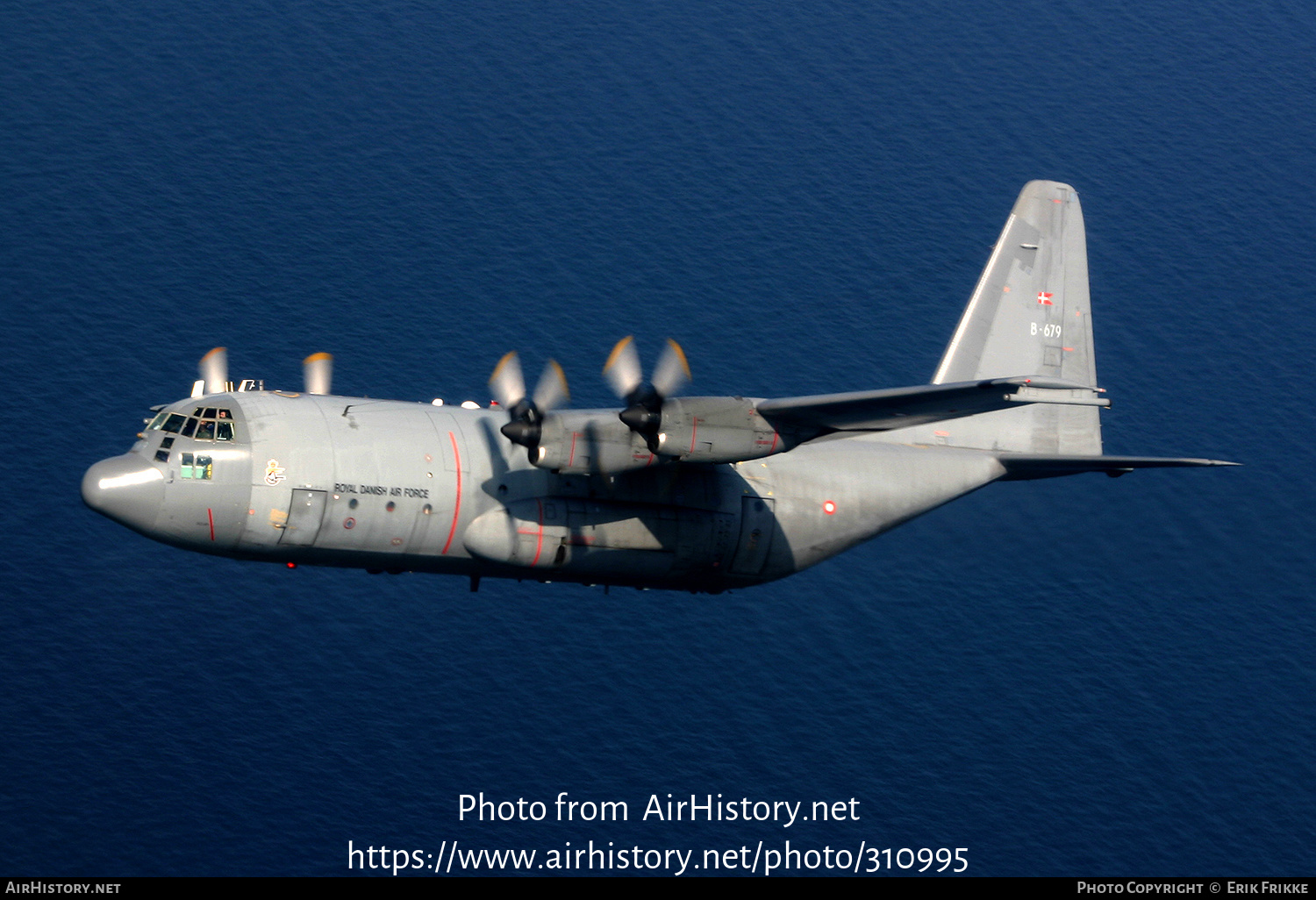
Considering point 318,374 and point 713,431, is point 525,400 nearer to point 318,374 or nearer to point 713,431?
point 713,431

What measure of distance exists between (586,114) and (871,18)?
27.2 m

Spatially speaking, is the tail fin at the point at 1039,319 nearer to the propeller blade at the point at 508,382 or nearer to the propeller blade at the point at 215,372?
the propeller blade at the point at 508,382

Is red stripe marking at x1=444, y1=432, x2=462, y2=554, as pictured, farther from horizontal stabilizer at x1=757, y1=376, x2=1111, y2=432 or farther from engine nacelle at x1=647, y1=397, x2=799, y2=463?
horizontal stabilizer at x1=757, y1=376, x2=1111, y2=432

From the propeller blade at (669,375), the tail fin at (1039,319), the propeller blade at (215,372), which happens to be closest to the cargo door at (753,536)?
the propeller blade at (669,375)

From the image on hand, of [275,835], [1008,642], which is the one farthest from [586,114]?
[275,835]

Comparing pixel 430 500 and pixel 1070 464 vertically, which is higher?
pixel 1070 464

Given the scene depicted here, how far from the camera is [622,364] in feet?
120

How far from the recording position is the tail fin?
1826 inches

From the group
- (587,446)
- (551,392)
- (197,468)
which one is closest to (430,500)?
(551,392)

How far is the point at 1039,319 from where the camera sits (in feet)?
154

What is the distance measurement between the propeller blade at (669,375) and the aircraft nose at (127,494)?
1137 cm

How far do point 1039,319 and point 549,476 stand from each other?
17333mm

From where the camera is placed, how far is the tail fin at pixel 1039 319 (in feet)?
152

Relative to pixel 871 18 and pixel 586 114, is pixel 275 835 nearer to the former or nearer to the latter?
pixel 586 114
